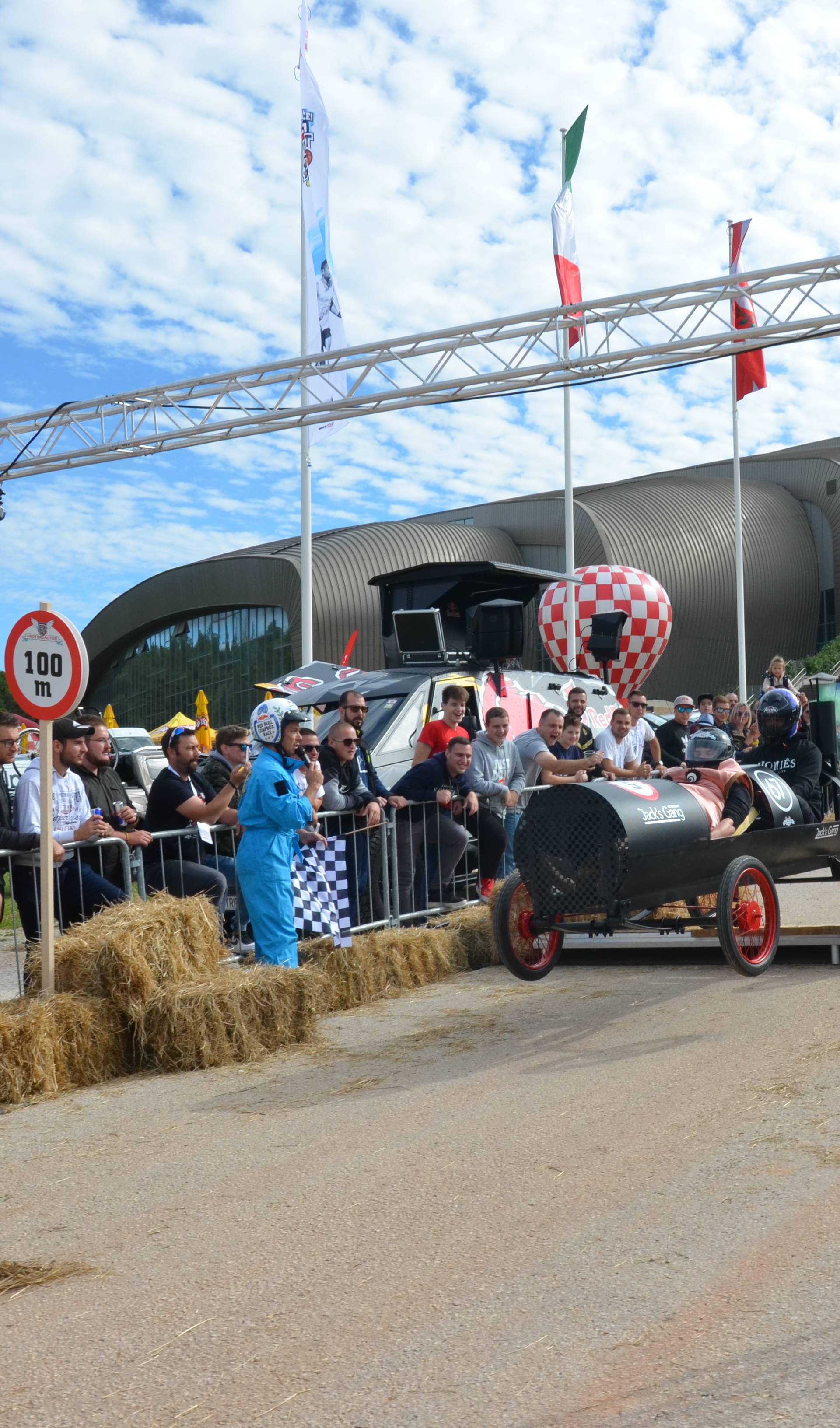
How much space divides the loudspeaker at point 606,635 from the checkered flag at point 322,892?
1146 centimetres

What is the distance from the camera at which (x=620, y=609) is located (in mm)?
31781

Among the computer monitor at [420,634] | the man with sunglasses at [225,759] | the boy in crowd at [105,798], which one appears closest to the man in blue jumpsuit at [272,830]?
the boy in crowd at [105,798]

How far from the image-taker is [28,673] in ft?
26.3

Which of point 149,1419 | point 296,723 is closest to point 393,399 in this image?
point 296,723

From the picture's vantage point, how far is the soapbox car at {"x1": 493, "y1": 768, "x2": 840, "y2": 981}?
775 cm

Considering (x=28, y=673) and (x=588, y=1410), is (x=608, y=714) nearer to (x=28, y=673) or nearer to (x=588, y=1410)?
(x=28, y=673)

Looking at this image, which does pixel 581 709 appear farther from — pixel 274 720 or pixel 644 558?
pixel 644 558

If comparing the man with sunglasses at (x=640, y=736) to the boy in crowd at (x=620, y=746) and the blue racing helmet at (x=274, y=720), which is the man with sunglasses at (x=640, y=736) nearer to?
the boy in crowd at (x=620, y=746)

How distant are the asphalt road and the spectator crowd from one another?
159cm

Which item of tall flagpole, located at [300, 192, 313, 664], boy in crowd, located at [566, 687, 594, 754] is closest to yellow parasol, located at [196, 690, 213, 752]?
tall flagpole, located at [300, 192, 313, 664]

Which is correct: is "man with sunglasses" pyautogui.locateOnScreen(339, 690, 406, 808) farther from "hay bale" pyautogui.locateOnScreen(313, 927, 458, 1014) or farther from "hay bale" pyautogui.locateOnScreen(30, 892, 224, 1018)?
"hay bale" pyautogui.locateOnScreen(30, 892, 224, 1018)

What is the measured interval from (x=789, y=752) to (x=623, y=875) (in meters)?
2.98

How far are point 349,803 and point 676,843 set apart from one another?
9.55ft

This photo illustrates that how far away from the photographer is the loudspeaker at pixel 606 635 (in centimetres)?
2031
